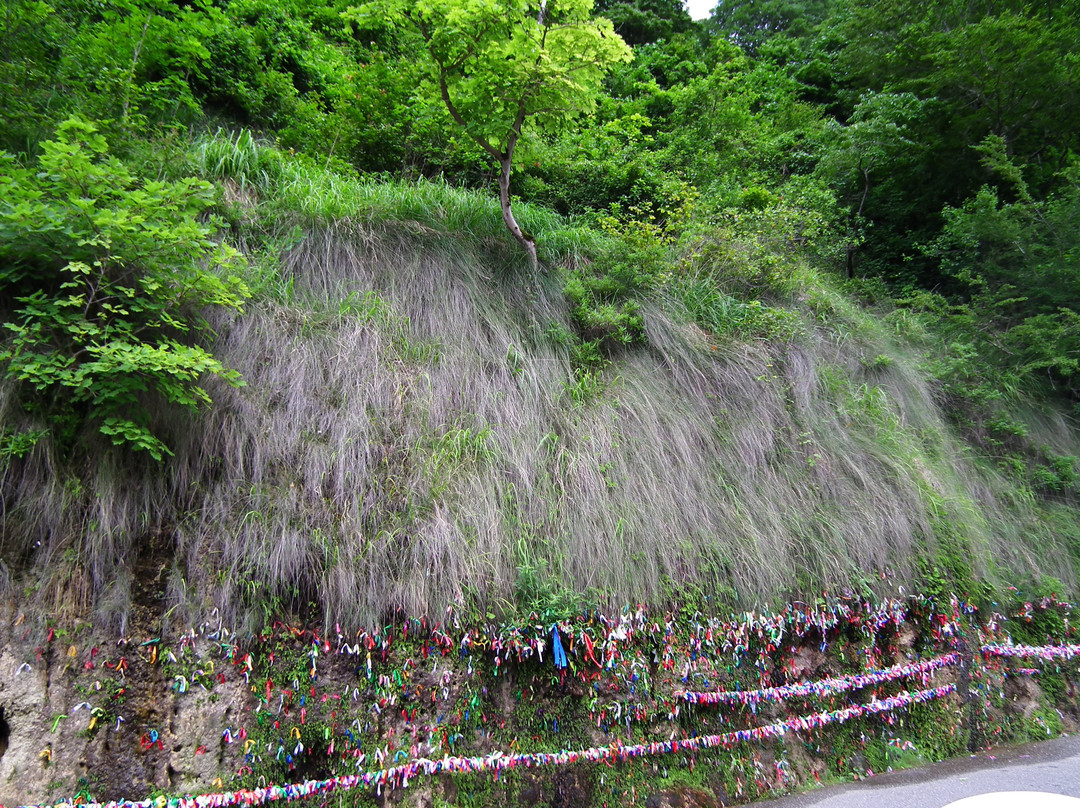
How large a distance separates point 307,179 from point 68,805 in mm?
4815

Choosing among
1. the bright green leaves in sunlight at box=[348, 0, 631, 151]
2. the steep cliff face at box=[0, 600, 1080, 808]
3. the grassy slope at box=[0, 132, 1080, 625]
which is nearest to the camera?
the steep cliff face at box=[0, 600, 1080, 808]

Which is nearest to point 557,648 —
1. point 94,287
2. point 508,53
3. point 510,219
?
point 94,287

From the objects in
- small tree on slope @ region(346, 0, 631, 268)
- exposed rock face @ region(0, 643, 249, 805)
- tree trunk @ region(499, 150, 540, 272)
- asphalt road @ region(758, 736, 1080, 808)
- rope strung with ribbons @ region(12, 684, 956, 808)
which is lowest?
asphalt road @ region(758, 736, 1080, 808)

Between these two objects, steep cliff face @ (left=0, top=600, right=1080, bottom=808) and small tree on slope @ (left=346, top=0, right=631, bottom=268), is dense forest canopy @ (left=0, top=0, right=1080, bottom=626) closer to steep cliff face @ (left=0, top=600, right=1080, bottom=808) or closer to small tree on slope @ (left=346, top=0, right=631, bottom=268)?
small tree on slope @ (left=346, top=0, right=631, bottom=268)

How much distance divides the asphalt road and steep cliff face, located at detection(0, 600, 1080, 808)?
0.11 m

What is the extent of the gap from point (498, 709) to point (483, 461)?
1605 millimetres

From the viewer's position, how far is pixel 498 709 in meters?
3.37

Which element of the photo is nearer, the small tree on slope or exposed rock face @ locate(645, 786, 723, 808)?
exposed rock face @ locate(645, 786, 723, 808)

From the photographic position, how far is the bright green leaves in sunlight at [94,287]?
2.88m

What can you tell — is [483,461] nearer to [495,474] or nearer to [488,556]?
[495,474]

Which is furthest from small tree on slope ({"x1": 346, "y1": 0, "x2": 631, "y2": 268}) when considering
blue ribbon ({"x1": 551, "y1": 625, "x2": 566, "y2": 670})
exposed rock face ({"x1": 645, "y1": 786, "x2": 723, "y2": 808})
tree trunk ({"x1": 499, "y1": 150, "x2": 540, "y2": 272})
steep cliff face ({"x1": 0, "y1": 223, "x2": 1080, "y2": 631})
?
exposed rock face ({"x1": 645, "y1": 786, "x2": 723, "y2": 808})

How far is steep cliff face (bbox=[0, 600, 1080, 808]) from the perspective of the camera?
283 centimetres

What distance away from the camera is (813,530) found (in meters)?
4.46

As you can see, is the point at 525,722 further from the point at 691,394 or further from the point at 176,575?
the point at 691,394
